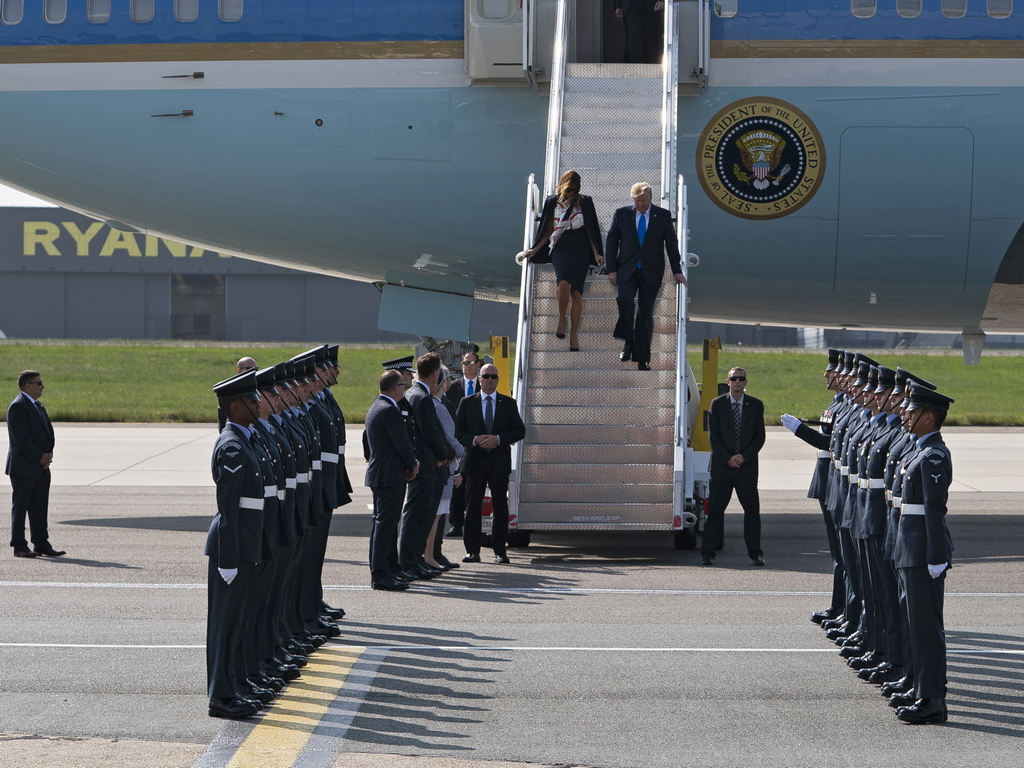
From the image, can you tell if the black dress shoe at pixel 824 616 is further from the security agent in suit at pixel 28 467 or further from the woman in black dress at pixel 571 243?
the security agent in suit at pixel 28 467

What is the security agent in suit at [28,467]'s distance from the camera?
1235 centimetres

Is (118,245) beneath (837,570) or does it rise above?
above

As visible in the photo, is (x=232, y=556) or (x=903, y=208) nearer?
(x=232, y=556)

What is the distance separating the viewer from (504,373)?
14977 mm

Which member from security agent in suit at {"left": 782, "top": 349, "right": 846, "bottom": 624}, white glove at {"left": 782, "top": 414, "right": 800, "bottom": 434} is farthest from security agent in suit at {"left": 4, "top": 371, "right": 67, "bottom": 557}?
security agent in suit at {"left": 782, "top": 349, "right": 846, "bottom": 624}

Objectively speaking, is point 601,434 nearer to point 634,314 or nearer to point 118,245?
point 634,314

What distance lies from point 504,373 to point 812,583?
500cm

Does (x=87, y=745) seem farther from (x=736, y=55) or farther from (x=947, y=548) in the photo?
(x=736, y=55)

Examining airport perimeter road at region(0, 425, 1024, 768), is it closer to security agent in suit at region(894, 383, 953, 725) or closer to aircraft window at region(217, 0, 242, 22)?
security agent in suit at region(894, 383, 953, 725)

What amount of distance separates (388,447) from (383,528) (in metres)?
0.71

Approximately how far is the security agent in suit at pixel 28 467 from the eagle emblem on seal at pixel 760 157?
7.75 meters

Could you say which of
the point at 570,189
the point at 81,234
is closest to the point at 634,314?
the point at 570,189

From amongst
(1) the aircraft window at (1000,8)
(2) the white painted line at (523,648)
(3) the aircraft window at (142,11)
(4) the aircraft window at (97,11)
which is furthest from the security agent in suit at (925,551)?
(4) the aircraft window at (97,11)

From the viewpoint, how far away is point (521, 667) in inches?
324
